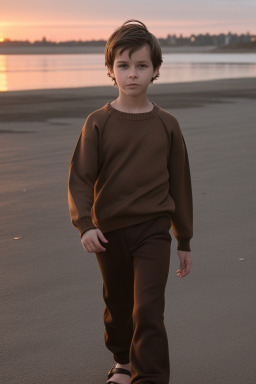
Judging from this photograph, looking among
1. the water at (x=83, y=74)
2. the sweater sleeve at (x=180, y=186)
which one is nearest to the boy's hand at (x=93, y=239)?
the sweater sleeve at (x=180, y=186)

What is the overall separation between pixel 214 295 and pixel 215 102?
684 inches

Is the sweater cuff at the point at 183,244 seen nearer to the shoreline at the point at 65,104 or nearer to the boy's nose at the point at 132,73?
the boy's nose at the point at 132,73

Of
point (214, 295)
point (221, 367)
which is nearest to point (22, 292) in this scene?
point (214, 295)

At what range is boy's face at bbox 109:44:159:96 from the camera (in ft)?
8.72

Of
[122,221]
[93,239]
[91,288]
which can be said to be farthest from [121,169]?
[91,288]

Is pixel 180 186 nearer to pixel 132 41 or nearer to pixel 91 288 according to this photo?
pixel 132 41

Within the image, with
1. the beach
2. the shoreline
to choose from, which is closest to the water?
the shoreline

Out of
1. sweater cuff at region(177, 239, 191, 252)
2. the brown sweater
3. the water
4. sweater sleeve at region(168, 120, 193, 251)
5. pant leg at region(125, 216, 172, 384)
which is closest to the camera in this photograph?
pant leg at region(125, 216, 172, 384)

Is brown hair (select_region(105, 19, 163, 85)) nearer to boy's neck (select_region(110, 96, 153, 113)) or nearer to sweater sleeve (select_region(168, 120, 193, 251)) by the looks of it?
boy's neck (select_region(110, 96, 153, 113))

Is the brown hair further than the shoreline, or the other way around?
the shoreline

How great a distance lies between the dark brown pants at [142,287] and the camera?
2.58 metres

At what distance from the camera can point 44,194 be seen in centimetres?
704

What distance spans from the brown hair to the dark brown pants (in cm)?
70

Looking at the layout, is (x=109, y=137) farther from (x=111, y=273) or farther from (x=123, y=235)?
(x=111, y=273)
